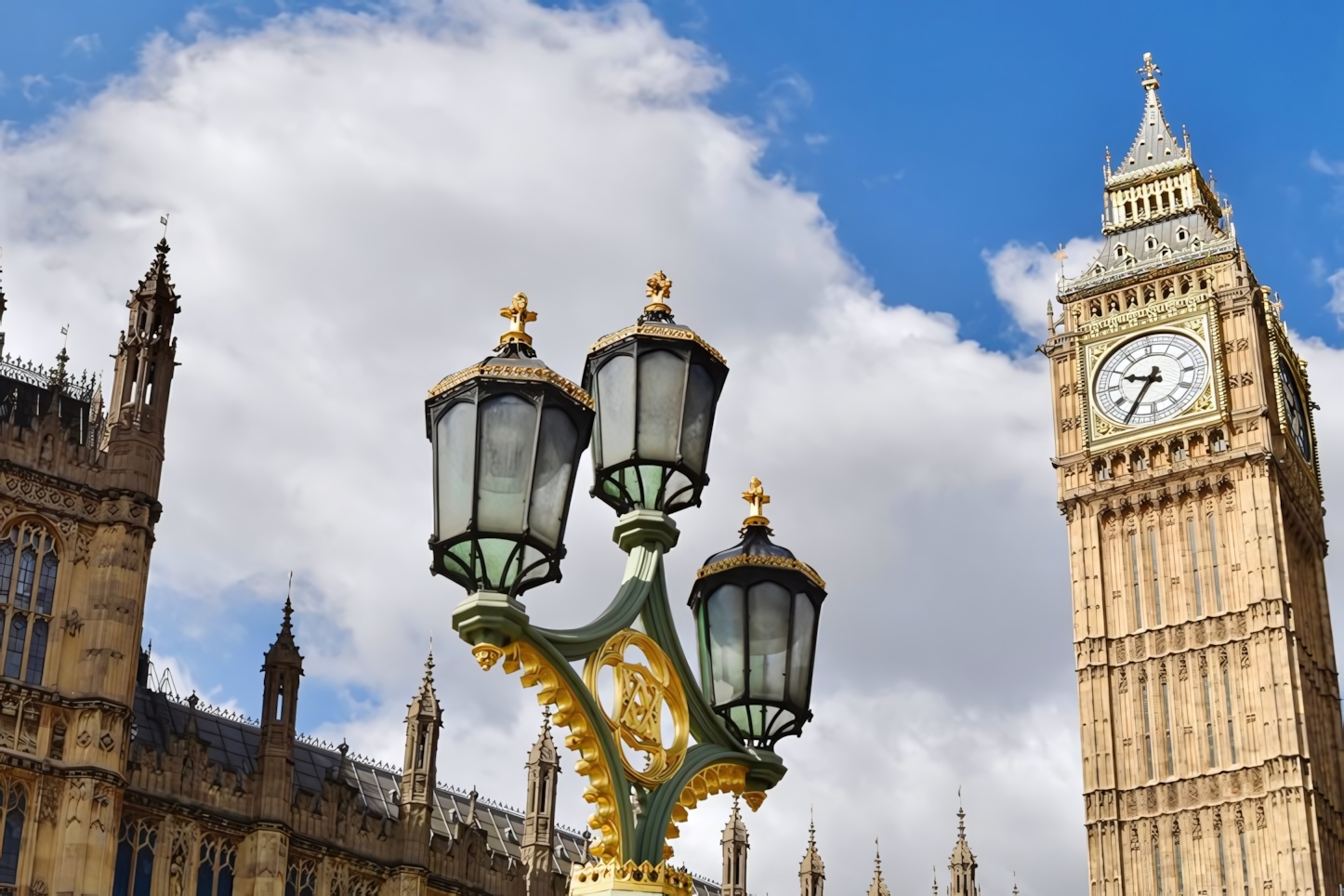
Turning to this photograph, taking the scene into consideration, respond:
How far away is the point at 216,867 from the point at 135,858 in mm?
1646

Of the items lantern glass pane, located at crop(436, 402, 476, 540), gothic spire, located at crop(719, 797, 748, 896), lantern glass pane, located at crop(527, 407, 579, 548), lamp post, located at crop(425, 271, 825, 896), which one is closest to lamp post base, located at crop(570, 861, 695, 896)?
lamp post, located at crop(425, 271, 825, 896)

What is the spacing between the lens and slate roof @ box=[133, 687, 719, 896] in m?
33.2

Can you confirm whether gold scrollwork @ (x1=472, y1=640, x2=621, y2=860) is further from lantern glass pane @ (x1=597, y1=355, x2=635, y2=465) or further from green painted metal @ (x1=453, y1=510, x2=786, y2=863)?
lantern glass pane @ (x1=597, y1=355, x2=635, y2=465)

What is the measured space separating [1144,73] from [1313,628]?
23.0 m

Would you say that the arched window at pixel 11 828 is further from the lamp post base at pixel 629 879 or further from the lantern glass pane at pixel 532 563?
the lantern glass pane at pixel 532 563

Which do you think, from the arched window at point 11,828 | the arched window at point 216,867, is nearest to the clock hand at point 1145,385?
the arched window at point 216,867

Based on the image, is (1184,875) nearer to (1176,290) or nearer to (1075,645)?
(1075,645)

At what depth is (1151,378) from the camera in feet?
190

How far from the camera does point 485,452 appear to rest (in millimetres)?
7258

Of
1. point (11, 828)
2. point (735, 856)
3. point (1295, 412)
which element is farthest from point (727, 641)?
point (1295, 412)

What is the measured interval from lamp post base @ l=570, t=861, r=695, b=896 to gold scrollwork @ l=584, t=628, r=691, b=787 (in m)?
0.37

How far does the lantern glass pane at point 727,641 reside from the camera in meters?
8.48

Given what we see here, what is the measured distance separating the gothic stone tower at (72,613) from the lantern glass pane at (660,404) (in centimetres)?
2187

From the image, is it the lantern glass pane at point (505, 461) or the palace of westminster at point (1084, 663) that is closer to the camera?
the lantern glass pane at point (505, 461)
